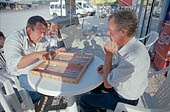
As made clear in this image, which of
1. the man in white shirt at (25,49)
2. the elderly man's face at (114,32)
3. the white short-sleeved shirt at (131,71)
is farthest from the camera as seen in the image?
the man in white shirt at (25,49)

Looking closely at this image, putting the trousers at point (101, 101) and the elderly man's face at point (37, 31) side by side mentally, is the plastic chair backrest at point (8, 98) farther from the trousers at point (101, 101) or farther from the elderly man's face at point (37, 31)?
the trousers at point (101, 101)

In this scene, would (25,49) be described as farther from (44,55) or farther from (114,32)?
(114,32)

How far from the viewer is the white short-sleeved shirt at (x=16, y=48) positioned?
1.34 m

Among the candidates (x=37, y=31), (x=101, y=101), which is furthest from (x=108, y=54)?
(x=37, y=31)

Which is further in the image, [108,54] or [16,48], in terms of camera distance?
[16,48]

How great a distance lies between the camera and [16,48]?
4.68ft

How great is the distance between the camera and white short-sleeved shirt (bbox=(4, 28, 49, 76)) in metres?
1.34

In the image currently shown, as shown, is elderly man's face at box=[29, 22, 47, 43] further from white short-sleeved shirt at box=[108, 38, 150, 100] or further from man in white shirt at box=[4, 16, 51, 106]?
white short-sleeved shirt at box=[108, 38, 150, 100]

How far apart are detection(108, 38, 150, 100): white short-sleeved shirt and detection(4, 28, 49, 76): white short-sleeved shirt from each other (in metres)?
1.15

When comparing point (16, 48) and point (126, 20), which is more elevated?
point (126, 20)

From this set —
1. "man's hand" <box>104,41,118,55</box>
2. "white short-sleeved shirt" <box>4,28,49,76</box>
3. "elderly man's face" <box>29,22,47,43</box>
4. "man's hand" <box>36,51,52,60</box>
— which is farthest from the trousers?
"elderly man's face" <box>29,22,47,43</box>

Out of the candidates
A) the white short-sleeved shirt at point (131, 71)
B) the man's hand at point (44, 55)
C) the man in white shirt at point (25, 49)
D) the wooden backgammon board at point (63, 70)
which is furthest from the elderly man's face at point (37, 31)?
the white short-sleeved shirt at point (131, 71)

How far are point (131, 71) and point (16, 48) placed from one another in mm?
1411

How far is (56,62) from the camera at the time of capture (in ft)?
4.41
